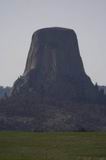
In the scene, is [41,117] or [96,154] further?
[41,117]

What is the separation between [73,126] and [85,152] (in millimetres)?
107572

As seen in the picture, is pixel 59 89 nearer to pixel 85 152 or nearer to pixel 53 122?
pixel 53 122

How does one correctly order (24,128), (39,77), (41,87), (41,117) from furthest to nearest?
1. (39,77)
2. (41,87)
3. (41,117)
4. (24,128)

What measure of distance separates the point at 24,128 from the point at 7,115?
1704 centimetres

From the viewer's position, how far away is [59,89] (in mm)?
182250

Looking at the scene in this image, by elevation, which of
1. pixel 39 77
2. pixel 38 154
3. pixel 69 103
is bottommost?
pixel 38 154

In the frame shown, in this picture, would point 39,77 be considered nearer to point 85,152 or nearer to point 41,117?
point 41,117

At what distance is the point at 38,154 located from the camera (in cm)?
2169

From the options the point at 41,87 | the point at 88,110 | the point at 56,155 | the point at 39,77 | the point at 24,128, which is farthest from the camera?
the point at 39,77

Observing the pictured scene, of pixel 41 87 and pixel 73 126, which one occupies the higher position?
pixel 41 87

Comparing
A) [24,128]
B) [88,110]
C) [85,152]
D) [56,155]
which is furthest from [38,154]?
[88,110]

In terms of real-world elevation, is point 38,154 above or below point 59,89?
below

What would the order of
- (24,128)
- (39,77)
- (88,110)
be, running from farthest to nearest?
1. (39,77)
2. (88,110)
3. (24,128)

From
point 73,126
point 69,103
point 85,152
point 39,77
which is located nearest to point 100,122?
point 73,126
